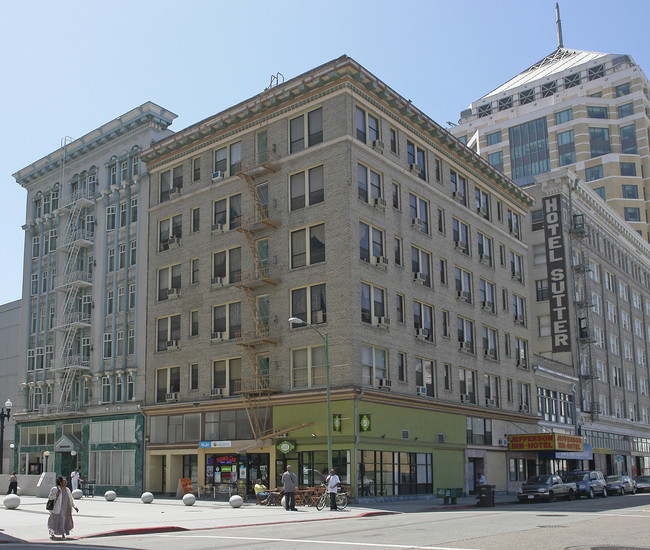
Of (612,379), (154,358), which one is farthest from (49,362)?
(612,379)

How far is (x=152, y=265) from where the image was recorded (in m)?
49.6

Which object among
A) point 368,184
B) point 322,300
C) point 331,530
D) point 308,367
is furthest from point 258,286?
point 331,530

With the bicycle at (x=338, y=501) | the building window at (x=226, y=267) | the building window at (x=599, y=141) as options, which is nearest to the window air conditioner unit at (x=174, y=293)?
the building window at (x=226, y=267)

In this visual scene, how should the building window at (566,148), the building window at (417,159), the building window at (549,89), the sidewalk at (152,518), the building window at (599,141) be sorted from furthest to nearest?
the building window at (549,89) → the building window at (566,148) → the building window at (599,141) → the building window at (417,159) → the sidewalk at (152,518)

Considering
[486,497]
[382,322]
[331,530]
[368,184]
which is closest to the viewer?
[331,530]

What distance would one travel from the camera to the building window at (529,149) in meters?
114

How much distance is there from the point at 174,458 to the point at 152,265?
13.0 metres

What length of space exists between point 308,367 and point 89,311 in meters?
23.4

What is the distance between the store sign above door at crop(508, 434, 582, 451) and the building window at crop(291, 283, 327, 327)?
2053 cm

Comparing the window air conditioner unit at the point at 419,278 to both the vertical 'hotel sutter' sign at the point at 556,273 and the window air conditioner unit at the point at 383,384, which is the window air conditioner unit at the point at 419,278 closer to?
the window air conditioner unit at the point at 383,384

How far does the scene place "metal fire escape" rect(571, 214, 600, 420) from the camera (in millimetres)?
65438

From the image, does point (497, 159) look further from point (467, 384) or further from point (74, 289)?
point (74, 289)

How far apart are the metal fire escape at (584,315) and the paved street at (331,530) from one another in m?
40.3

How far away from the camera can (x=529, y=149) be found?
116m
